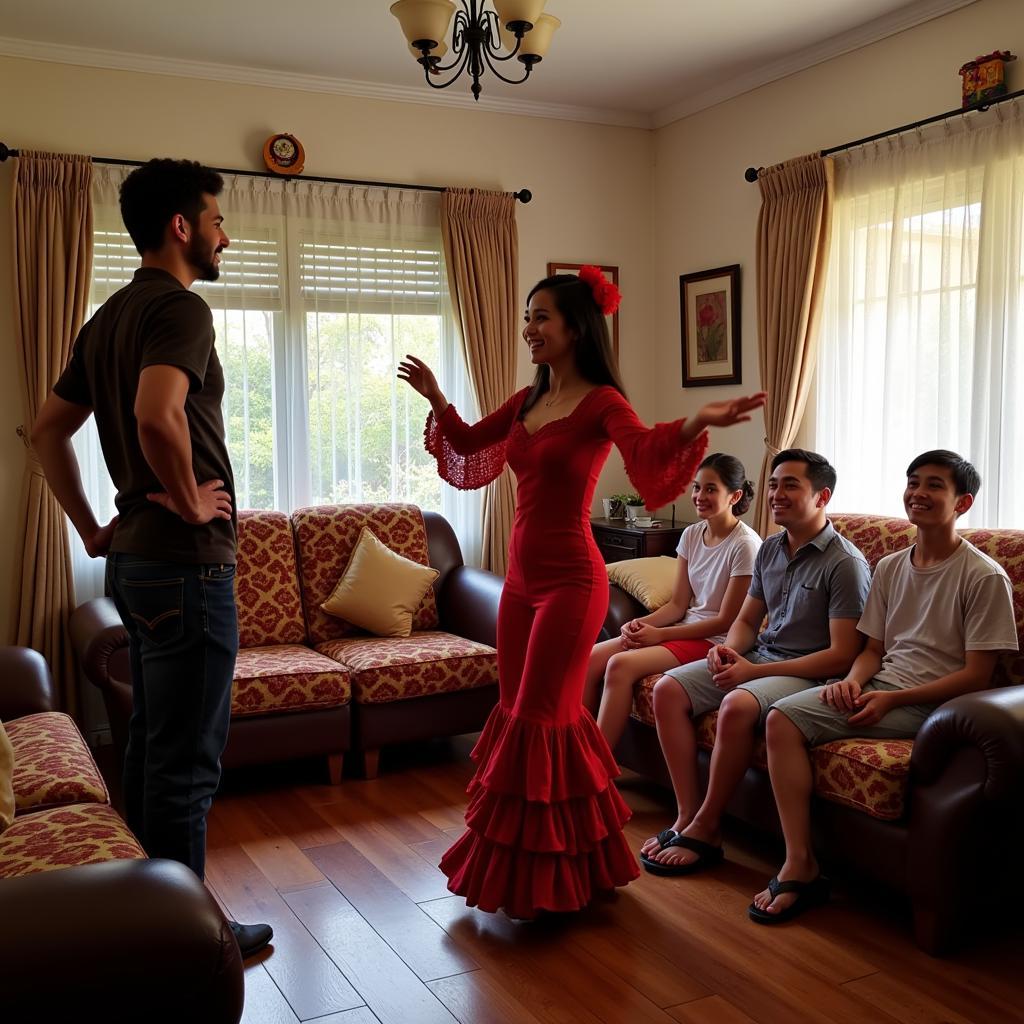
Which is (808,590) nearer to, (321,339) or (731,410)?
(731,410)

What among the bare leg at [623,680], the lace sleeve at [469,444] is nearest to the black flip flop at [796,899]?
the bare leg at [623,680]

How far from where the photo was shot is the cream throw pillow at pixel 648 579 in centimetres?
388

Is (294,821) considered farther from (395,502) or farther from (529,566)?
(395,502)

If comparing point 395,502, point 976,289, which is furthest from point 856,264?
point 395,502

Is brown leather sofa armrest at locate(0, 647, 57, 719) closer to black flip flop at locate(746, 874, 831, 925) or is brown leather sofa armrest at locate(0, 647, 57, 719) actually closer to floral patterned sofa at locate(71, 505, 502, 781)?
floral patterned sofa at locate(71, 505, 502, 781)

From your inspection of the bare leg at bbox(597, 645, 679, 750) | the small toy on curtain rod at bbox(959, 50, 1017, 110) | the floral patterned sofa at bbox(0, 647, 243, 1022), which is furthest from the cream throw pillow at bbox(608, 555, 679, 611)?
the floral patterned sofa at bbox(0, 647, 243, 1022)

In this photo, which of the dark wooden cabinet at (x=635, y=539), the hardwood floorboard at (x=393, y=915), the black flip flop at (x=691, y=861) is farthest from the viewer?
the dark wooden cabinet at (x=635, y=539)

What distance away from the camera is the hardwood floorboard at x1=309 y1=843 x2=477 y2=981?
2473mm

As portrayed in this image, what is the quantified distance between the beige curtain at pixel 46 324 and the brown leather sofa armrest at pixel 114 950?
3112 millimetres

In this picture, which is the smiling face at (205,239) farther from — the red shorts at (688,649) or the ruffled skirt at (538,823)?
the red shorts at (688,649)

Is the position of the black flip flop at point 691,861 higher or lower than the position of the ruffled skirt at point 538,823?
lower

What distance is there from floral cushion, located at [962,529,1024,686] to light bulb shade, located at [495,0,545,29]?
202 centimetres

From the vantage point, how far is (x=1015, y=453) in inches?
142

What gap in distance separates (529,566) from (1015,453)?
1.97 meters
